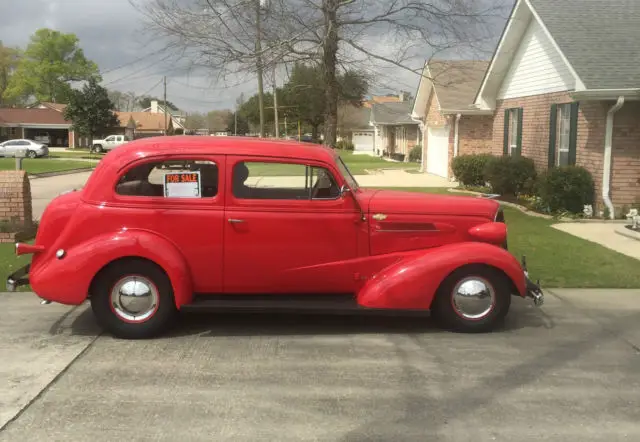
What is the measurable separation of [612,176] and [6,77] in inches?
3979

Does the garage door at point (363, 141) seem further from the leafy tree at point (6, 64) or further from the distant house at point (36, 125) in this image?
the leafy tree at point (6, 64)

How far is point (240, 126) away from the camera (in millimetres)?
102000

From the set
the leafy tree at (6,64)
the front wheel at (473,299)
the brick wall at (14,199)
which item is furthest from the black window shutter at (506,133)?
the leafy tree at (6,64)

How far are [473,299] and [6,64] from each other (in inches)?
4111

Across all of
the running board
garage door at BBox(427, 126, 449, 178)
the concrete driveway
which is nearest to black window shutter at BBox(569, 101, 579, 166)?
the concrete driveway

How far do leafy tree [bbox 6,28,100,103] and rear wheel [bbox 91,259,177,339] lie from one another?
Answer: 93030 mm

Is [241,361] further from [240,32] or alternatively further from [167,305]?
[240,32]

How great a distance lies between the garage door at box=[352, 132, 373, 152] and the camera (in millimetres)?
73312

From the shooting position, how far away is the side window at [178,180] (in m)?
5.69

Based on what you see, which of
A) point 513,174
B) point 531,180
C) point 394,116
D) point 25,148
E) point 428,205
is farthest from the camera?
point 394,116

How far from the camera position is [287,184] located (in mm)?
5961

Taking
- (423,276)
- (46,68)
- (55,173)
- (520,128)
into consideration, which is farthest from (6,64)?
(423,276)

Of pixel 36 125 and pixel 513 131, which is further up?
pixel 36 125

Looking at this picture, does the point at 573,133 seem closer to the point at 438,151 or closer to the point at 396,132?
the point at 438,151
